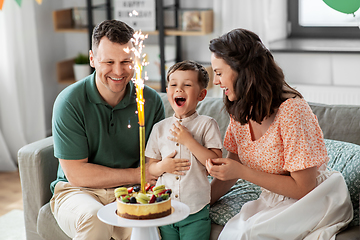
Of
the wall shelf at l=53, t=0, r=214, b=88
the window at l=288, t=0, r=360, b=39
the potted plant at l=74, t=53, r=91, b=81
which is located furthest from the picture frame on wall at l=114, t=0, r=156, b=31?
the window at l=288, t=0, r=360, b=39

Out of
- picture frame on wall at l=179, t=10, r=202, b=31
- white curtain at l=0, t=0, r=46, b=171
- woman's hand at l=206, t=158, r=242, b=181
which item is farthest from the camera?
white curtain at l=0, t=0, r=46, b=171

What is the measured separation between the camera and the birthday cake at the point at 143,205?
1239 mm

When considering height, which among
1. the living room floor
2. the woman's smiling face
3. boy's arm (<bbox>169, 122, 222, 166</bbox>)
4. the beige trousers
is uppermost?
the woman's smiling face

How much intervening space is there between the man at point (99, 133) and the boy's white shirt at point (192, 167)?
0.16 metres

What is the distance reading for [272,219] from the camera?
5.08 ft

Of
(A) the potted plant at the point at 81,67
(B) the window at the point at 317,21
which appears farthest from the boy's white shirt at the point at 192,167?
(A) the potted plant at the point at 81,67

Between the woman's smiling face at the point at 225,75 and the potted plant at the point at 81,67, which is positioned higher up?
the woman's smiling face at the point at 225,75

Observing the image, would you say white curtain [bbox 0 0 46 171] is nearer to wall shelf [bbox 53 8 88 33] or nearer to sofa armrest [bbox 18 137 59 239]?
wall shelf [bbox 53 8 88 33]

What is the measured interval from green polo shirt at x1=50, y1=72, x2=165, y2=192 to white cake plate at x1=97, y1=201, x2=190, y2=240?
21.6 inches

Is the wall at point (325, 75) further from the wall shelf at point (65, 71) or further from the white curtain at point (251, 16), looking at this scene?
the wall shelf at point (65, 71)

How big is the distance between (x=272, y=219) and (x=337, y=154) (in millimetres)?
516

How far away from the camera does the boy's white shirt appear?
5.29 ft

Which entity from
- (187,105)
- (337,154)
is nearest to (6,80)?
(187,105)

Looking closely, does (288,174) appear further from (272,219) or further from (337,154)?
(337,154)
